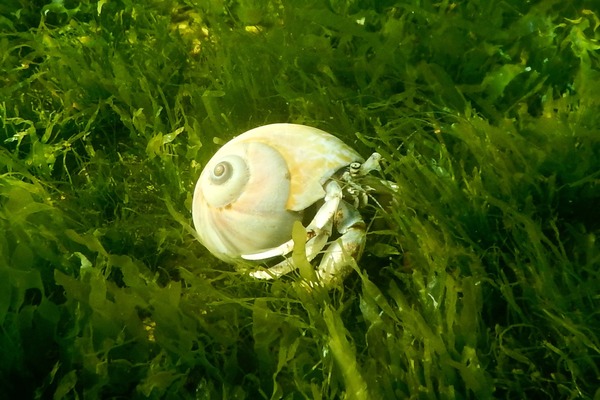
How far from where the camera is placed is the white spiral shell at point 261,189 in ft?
5.67

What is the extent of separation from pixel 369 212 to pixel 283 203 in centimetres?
31

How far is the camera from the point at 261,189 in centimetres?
173

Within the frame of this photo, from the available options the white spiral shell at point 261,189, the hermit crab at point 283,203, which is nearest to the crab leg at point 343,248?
the hermit crab at point 283,203

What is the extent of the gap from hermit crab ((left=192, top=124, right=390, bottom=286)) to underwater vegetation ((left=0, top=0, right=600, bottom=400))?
0.28 feet

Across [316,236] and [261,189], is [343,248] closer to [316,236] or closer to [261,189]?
[316,236]

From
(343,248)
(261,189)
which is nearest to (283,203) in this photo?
(261,189)

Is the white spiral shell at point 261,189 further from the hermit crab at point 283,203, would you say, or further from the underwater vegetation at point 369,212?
the underwater vegetation at point 369,212

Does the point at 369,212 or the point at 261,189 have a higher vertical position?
the point at 261,189

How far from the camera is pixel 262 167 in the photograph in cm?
175

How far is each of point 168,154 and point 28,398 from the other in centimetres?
94

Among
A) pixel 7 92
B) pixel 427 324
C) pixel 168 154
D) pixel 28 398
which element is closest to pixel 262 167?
pixel 168 154

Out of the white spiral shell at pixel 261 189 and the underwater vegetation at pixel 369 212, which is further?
the white spiral shell at pixel 261 189

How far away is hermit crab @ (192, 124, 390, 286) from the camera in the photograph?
1715 mm

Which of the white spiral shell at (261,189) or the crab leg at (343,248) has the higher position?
the white spiral shell at (261,189)
